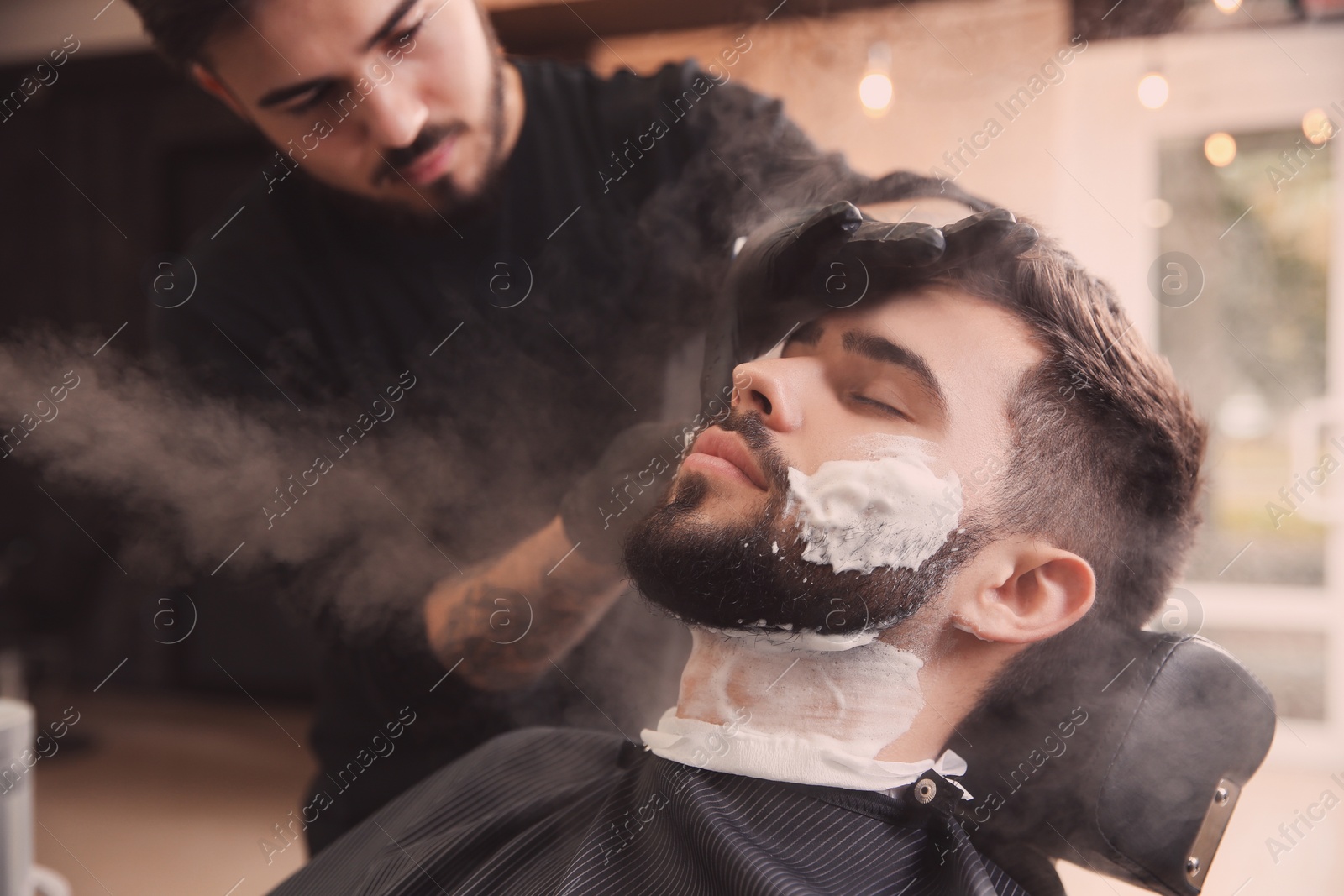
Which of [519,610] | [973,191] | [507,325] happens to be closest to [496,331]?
[507,325]

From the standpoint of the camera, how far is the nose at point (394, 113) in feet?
4.06

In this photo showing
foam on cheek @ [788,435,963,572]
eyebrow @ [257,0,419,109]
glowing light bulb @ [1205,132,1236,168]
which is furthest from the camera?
glowing light bulb @ [1205,132,1236,168]

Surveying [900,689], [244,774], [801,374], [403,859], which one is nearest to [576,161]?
[801,374]

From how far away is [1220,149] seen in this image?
134 centimetres

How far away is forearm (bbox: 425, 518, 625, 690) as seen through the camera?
1412 mm

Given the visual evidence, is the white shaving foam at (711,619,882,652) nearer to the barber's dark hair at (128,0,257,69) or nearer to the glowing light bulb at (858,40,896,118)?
the glowing light bulb at (858,40,896,118)

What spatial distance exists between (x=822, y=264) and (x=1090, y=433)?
41 cm

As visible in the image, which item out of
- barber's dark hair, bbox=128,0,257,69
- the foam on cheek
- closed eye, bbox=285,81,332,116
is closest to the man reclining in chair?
the foam on cheek

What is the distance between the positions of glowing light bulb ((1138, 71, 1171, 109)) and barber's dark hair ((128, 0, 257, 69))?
4.57ft

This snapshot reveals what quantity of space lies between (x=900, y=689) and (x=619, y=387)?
0.70m

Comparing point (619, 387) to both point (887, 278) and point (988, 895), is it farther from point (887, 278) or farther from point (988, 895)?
point (988, 895)

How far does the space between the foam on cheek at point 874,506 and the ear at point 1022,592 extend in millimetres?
98

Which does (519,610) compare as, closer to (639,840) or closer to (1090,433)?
(639,840)

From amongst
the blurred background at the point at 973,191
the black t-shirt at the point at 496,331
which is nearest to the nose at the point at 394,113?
the black t-shirt at the point at 496,331
